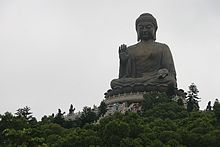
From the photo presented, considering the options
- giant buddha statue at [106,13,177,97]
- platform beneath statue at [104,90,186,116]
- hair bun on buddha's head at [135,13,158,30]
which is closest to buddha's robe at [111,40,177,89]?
giant buddha statue at [106,13,177,97]

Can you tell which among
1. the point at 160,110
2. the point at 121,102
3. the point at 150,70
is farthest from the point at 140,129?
the point at 150,70

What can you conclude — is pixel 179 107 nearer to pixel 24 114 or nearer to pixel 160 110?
pixel 160 110

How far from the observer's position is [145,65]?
3528 cm

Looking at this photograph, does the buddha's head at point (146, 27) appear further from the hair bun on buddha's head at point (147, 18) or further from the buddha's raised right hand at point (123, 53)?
the buddha's raised right hand at point (123, 53)

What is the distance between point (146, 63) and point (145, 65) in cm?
14

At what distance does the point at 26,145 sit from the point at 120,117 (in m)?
7.11

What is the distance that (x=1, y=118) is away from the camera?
20.2m

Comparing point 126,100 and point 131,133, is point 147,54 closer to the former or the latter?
point 126,100

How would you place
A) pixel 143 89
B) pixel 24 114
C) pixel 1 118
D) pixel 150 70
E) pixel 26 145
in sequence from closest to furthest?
pixel 26 145 < pixel 1 118 < pixel 24 114 < pixel 143 89 < pixel 150 70

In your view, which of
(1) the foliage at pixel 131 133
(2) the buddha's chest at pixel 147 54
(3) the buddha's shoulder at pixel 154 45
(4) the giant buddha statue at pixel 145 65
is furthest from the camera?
(3) the buddha's shoulder at pixel 154 45

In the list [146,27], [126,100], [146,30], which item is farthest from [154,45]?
[126,100]

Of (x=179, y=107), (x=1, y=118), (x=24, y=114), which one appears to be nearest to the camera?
(x=1, y=118)

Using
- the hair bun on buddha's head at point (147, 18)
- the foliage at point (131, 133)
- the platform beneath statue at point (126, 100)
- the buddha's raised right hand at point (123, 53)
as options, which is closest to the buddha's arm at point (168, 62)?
the platform beneath statue at point (126, 100)

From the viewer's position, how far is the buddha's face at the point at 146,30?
118 ft
